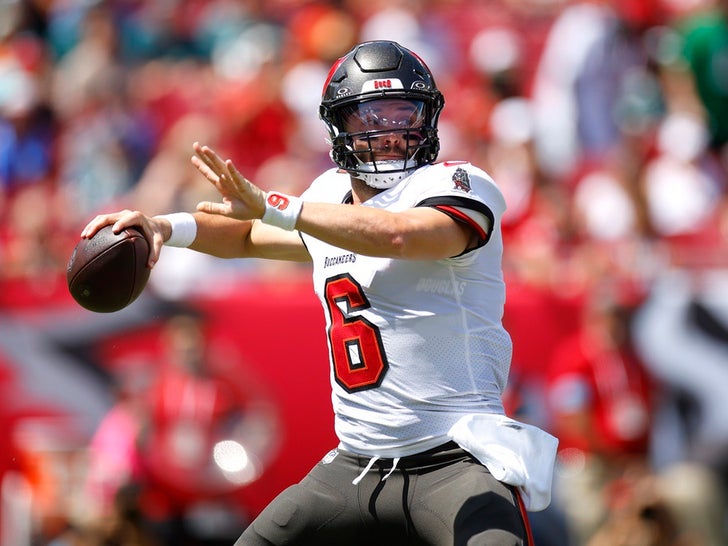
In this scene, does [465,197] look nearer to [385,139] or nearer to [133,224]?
[385,139]

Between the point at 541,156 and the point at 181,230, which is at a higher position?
the point at 541,156

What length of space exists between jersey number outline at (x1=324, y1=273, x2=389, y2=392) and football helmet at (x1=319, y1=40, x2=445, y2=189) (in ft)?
1.21

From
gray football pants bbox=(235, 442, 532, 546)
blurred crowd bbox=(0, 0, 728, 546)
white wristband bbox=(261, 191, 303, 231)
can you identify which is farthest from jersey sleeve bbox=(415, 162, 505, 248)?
blurred crowd bbox=(0, 0, 728, 546)

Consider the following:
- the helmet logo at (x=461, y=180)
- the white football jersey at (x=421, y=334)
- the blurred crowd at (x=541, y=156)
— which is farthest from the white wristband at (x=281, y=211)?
the blurred crowd at (x=541, y=156)

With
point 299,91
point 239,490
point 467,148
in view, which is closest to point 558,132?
point 467,148

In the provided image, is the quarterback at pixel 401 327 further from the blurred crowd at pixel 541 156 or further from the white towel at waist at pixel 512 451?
the blurred crowd at pixel 541 156

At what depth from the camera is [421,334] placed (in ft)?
12.8

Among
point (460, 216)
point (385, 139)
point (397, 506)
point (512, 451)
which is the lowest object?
point (397, 506)

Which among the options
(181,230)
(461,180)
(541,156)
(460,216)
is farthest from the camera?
(541,156)

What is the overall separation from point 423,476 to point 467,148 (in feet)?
17.5

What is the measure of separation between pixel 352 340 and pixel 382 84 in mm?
832

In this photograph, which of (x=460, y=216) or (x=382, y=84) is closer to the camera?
(x=460, y=216)

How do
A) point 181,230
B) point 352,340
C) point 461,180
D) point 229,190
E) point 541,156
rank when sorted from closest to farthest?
point 229,190 < point 461,180 < point 352,340 < point 181,230 < point 541,156

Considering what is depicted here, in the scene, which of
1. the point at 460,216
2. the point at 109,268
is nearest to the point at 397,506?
the point at 460,216
